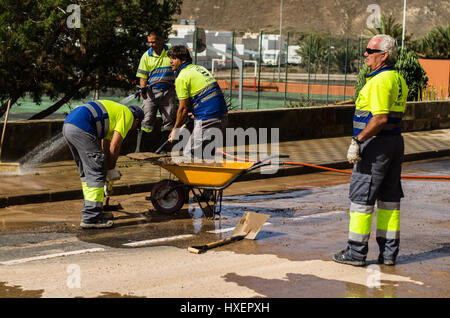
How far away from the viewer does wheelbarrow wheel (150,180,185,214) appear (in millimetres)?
9570

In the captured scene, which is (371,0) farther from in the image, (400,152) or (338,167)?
(400,152)

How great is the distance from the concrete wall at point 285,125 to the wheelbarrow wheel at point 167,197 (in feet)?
12.7

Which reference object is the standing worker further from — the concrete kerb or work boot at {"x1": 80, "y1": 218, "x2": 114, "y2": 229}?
work boot at {"x1": 80, "y1": 218, "x2": 114, "y2": 229}

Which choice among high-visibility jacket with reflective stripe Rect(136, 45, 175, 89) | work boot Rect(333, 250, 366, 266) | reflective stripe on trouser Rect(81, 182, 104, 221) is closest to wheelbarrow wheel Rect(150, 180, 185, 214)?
Answer: reflective stripe on trouser Rect(81, 182, 104, 221)

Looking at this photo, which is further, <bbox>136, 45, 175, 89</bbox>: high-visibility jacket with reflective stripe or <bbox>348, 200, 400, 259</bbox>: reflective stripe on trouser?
<bbox>136, 45, 175, 89</bbox>: high-visibility jacket with reflective stripe

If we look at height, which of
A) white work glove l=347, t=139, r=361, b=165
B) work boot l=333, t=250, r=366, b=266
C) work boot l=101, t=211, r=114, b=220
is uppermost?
white work glove l=347, t=139, r=361, b=165

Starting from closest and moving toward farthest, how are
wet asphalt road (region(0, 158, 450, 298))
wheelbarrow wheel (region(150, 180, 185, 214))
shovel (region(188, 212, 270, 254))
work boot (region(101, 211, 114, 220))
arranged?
1. wet asphalt road (region(0, 158, 450, 298))
2. shovel (region(188, 212, 270, 254))
3. work boot (region(101, 211, 114, 220))
4. wheelbarrow wheel (region(150, 180, 185, 214))

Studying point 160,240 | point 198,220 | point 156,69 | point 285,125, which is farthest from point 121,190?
point 285,125

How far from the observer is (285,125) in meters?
16.8

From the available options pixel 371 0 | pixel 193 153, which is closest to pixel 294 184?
pixel 193 153

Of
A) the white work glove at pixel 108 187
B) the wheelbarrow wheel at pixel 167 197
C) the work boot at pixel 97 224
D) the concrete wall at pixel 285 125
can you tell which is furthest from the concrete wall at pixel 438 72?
the work boot at pixel 97 224

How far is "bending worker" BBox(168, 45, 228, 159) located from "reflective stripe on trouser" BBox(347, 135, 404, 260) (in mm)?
3114

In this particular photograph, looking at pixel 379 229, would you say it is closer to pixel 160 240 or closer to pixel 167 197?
pixel 160 240

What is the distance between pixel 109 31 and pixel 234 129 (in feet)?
11.0
